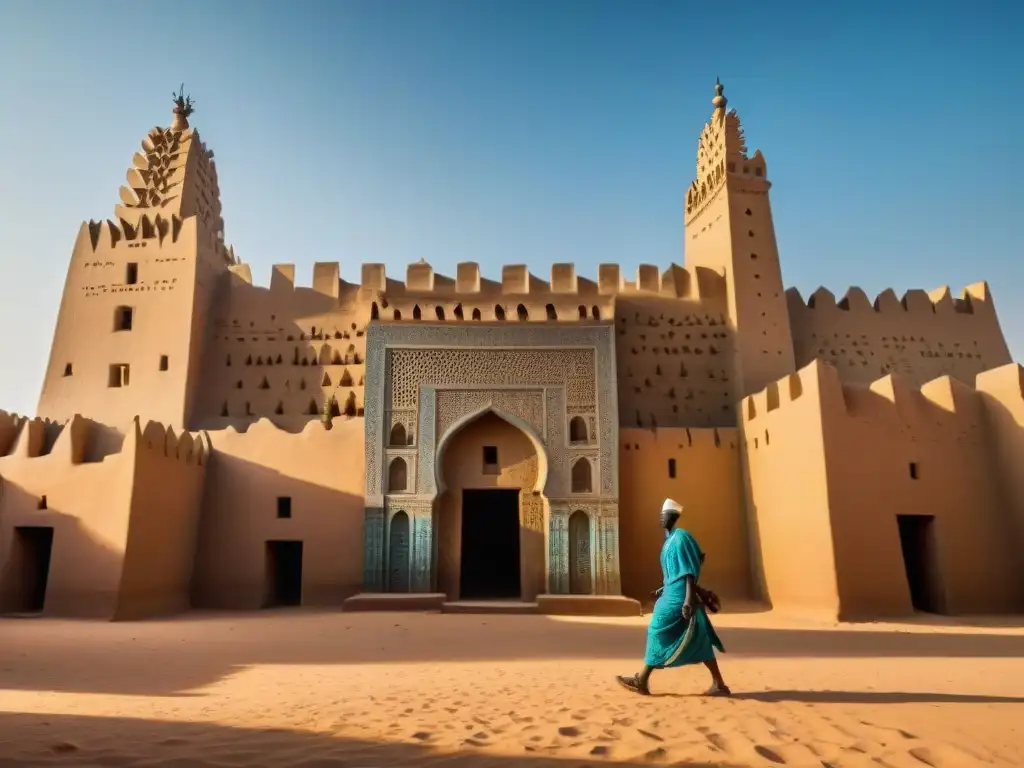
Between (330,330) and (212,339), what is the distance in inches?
102

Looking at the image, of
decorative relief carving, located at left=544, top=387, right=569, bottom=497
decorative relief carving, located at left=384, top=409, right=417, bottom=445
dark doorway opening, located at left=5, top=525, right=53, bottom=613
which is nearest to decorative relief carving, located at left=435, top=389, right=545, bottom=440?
decorative relief carving, located at left=544, top=387, right=569, bottom=497

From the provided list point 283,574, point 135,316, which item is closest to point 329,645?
point 283,574

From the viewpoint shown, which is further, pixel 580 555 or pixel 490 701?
pixel 580 555

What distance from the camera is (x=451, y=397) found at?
14.4m

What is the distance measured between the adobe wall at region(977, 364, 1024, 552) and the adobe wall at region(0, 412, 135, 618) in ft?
44.5

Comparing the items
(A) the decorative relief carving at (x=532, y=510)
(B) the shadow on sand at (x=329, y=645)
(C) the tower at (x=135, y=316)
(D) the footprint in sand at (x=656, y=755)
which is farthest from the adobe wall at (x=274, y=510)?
(D) the footprint in sand at (x=656, y=755)

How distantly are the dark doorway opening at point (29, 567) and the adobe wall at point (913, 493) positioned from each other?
12153 mm

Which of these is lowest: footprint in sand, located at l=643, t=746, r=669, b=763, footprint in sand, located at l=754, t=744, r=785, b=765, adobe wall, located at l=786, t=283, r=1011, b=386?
footprint in sand, located at l=754, t=744, r=785, b=765

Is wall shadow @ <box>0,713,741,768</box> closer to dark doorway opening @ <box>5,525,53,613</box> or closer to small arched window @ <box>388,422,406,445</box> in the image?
dark doorway opening @ <box>5,525,53,613</box>

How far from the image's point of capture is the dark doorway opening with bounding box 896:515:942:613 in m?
11.6

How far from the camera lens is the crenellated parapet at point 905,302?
1745 cm

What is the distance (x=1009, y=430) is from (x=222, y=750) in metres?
12.4

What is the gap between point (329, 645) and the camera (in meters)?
8.05

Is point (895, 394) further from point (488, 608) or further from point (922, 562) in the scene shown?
point (488, 608)
